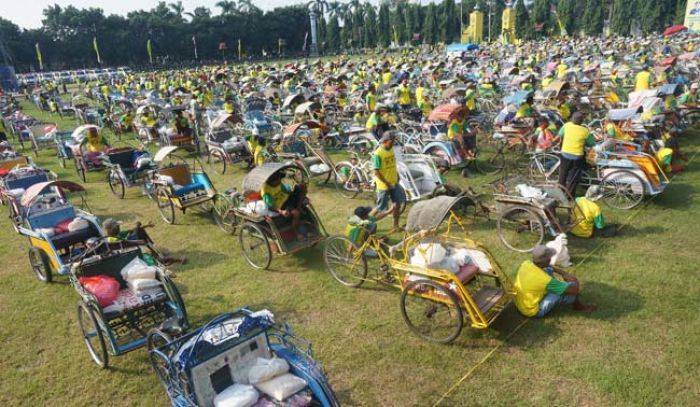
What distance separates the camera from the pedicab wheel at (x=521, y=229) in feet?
25.3

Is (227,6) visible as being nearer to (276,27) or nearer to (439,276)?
(276,27)

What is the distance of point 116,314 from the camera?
545 centimetres

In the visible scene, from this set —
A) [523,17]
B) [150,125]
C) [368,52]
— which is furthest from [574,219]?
[368,52]

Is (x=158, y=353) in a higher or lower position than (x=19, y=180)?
lower

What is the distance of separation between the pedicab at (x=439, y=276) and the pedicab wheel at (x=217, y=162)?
8.30 m

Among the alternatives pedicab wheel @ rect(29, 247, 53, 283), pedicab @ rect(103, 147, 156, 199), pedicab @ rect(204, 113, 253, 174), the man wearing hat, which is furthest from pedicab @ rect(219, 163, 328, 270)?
pedicab @ rect(204, 113, 253, 174)

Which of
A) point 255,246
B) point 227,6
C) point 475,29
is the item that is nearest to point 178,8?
point 227,6

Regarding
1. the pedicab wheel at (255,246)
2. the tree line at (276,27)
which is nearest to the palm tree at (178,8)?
the tree line at (276,27)

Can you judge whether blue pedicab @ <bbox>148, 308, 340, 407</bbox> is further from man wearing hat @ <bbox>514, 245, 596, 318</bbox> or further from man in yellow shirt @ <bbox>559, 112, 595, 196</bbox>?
man in yellow shirt @ <bbox>559, 112, 595, 196</bbox>

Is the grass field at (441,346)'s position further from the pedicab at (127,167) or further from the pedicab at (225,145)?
the pedicab at (225,145)

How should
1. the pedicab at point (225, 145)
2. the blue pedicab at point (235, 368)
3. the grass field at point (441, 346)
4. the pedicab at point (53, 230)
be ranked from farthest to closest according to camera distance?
the pedicab at point (225, 145)
the pedicab at point (53, 230)
the grass field at point (441, 346)
the blue pedicab at point (235, 368)

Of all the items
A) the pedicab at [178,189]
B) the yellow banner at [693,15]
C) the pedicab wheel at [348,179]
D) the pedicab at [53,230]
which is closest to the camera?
the pedicab at [53,230]

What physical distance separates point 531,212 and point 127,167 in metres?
10.2

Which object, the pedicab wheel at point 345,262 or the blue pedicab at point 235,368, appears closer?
the blue pedicab at point 235,368
